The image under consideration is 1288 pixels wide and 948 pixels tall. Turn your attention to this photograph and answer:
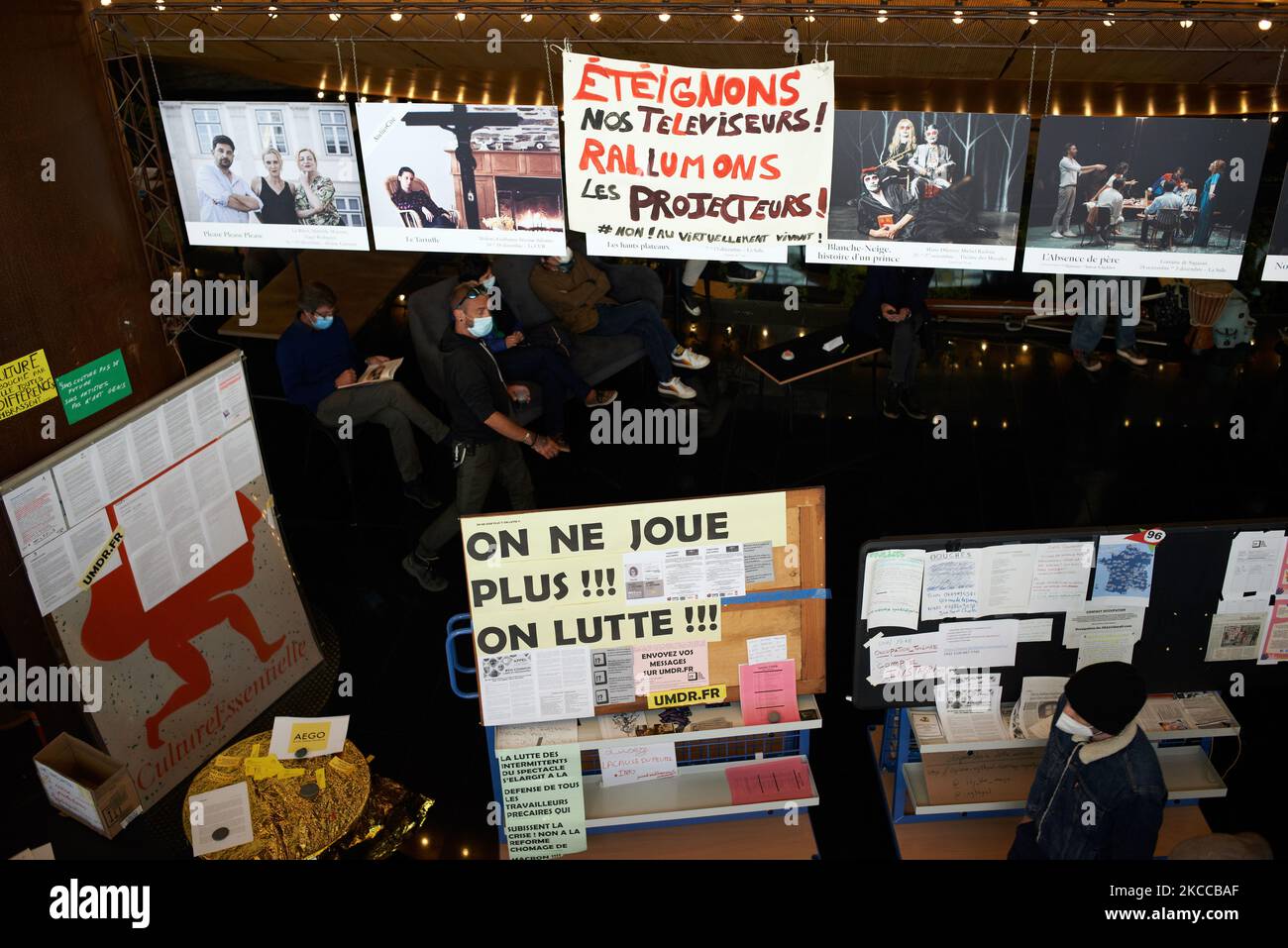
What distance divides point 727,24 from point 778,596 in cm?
307

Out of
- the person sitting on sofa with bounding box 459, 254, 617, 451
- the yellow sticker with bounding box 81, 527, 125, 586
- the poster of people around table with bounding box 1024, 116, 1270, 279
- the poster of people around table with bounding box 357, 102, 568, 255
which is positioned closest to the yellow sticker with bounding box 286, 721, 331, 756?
the yellow sticker with bounding box 81, 527, 125, 586

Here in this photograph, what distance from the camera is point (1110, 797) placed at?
4.03 meters

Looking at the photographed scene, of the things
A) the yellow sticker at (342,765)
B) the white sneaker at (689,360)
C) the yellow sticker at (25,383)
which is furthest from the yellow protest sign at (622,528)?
the white sneaker at (689,360)

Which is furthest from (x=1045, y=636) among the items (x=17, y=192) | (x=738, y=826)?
(x=17, y=192)

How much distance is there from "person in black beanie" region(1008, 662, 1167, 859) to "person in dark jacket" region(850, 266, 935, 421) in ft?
15.0

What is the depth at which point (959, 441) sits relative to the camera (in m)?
8.35

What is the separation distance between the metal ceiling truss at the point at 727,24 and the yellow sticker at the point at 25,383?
151cm

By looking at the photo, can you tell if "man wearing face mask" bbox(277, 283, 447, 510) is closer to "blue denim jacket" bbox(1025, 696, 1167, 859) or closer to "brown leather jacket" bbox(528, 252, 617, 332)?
"brown leather jacket" bbox(528, 252, 617, 332)

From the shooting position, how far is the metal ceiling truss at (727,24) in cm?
510

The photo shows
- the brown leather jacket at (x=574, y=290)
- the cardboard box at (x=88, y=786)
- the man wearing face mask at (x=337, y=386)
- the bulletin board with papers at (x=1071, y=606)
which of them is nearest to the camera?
the cardboard box at (x=88, y=786)

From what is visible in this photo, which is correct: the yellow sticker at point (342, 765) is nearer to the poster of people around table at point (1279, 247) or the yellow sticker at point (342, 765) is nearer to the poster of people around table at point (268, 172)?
the poster of people around table at point (268, 172)

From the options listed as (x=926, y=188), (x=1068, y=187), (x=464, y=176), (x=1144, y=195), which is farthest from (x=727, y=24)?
(x=1144, y=195)

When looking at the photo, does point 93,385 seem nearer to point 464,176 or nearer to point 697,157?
point 464,176

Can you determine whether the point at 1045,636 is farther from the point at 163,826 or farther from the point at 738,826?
the point at 163,826
